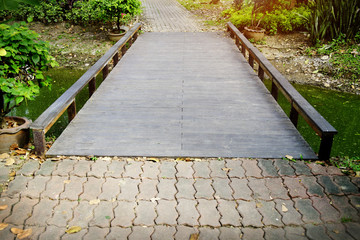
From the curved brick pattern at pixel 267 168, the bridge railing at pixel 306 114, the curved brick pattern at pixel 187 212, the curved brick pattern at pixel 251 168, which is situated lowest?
the curved brick pattern at pixel 187 212

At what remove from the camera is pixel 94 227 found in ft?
9.91

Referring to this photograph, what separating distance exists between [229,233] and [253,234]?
21 cm

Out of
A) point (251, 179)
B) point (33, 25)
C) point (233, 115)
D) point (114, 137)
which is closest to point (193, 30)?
point (33, 25)

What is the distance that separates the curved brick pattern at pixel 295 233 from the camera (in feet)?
9.55

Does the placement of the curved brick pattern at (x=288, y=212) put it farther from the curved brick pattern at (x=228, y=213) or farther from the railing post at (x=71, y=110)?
the railing post at (x=71, y=110)

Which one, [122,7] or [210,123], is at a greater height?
[122,7]

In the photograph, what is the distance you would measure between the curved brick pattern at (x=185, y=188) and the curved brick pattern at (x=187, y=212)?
0.28ft

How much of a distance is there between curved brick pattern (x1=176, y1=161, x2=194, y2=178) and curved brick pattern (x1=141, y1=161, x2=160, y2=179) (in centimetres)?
24

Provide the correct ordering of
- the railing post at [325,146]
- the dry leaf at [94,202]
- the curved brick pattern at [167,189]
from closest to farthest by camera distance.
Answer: the dry leaf at [94,202]
the curved brick pattern at [167,189]
the railing post at [325,146]

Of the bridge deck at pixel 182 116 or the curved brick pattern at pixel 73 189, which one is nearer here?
the curved brick pattern at pixel 73 189

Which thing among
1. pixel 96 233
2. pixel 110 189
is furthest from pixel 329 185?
pixel 96 233

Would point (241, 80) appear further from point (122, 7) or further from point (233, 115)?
point (122, 7)

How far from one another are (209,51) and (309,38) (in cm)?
404

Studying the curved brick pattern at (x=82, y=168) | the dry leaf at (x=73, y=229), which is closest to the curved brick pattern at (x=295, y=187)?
the dry leaf at (x=73, y=229)
